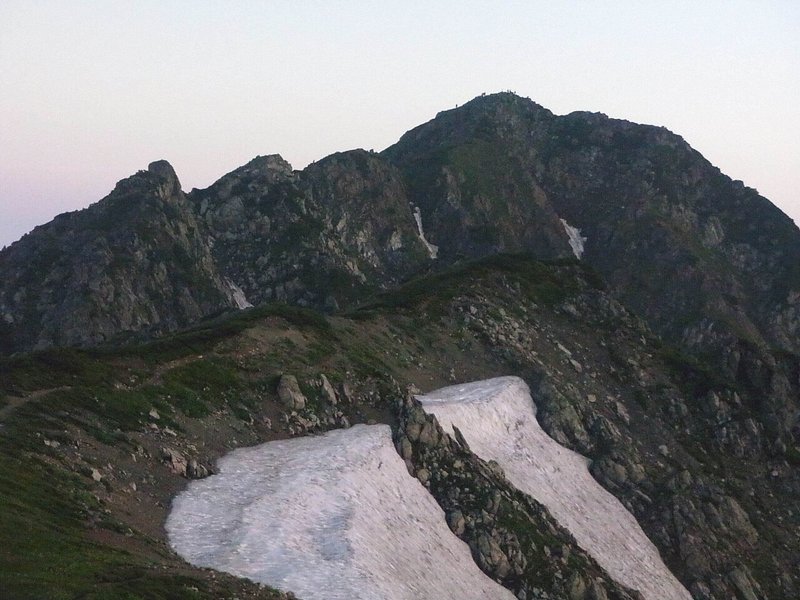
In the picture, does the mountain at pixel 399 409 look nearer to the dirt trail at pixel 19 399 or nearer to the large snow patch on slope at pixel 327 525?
the dirt trail at pixel 19 399

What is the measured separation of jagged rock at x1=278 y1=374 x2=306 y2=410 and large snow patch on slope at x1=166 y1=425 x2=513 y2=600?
13.3 ft

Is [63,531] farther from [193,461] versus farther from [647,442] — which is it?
[647,442]

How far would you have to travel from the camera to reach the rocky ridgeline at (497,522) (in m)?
57.9

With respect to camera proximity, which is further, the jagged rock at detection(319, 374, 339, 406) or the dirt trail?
the jagged rock at detection(319, 374, 339, 406)

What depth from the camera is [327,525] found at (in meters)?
47.7

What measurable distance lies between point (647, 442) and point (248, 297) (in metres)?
107

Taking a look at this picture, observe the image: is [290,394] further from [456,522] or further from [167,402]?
[456,522]

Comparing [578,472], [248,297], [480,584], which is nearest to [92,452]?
[480,584]

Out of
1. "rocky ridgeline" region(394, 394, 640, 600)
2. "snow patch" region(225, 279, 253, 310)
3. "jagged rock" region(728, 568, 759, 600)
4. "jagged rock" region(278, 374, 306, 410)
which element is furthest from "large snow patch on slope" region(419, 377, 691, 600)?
"snow patch" region(225, 279, 253, 310)

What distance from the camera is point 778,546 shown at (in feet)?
269

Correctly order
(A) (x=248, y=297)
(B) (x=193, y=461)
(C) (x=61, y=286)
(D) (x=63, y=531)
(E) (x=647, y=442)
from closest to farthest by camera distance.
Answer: (D) (x=63, y=531) → (B) (x=193, y=461) → (E) (x=647, y=442) → (C) (x=61, y=286) → (A) (x=248, y=297)

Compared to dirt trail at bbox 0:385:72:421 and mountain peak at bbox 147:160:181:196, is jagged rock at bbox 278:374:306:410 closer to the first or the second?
dirt trail at bbox 0:385:72:421

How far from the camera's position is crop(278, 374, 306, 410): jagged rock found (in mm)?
66250

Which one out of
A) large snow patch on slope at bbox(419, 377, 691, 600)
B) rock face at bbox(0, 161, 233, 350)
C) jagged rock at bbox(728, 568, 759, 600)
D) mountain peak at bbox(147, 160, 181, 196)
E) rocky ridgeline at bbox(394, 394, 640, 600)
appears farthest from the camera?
mountain peak at bbox(147, 160, 181, 196)
